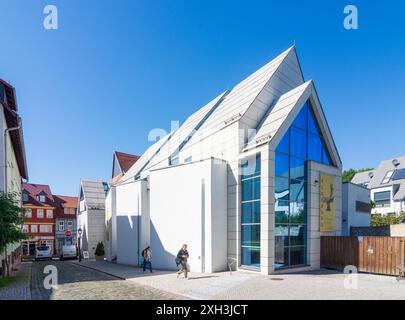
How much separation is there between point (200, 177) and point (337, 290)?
27.2ft

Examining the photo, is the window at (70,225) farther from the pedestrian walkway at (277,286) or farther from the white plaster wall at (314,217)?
the white plaster wall at (314,217)

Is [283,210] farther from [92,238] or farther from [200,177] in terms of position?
[92,238]

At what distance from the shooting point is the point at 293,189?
15.9m

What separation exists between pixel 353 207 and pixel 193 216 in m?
15.4

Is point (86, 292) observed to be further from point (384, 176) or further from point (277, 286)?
point (384, 176)

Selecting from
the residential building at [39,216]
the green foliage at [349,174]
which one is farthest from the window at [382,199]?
the residential building at [39,216]

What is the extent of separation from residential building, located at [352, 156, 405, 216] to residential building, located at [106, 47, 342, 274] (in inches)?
1313

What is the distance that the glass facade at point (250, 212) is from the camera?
14.7 m

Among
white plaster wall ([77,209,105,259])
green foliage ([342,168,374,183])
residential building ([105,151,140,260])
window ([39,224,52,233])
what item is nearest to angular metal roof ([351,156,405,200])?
green foliage ([342,168,374,183])

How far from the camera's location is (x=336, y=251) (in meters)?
15.9

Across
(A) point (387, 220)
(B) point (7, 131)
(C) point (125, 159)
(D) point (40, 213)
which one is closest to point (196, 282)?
(B) point (7, 131)

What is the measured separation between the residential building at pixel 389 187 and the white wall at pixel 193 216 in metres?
37.7

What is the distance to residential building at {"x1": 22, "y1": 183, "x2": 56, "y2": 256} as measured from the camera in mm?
49812

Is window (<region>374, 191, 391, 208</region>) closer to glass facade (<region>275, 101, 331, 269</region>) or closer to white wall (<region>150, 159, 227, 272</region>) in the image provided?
glass facade (<region>275, 101, 331, 269</region>)
